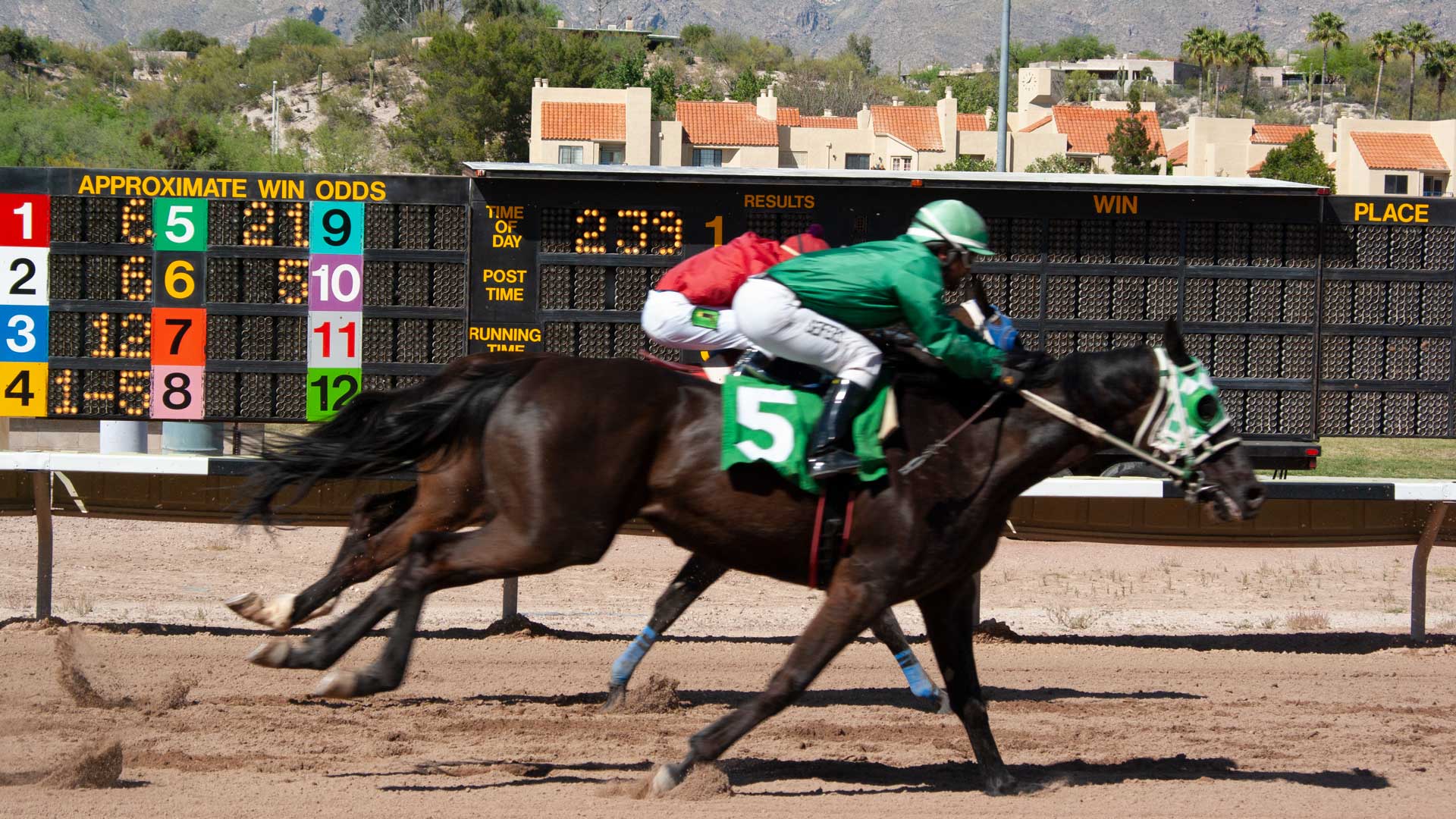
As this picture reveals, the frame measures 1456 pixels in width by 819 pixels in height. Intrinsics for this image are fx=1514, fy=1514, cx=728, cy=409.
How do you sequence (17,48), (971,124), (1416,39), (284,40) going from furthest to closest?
(284,40)
(17,48)
(1416,39)
(971,124)

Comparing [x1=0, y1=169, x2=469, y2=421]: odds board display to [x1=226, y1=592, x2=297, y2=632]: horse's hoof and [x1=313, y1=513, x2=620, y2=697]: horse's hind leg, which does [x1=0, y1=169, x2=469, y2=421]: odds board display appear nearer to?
[x1=226, y1=592, x2=297, y2=632]: horse's hoof

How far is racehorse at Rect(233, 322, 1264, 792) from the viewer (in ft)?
16.7

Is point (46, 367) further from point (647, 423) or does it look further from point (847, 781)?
point (847, 781)

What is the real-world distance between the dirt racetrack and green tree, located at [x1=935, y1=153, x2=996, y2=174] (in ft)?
109

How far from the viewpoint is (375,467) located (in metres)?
5.51

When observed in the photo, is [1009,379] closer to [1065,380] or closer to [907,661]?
[1065,380]

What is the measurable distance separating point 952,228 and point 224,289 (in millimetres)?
4997

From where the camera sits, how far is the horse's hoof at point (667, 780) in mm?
5176

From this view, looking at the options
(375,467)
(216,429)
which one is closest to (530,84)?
(216,429)

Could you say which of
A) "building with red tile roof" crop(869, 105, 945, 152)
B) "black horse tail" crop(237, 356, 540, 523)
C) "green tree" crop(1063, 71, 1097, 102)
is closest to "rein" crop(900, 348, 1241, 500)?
"black horse tail" crop(237, 356, 540, 523)

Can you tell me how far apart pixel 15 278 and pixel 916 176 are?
5.19 meters

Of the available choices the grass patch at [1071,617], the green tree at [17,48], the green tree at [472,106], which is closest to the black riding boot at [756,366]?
the grass patch at [1071,617]

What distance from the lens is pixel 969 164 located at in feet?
145

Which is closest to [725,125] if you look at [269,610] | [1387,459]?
[1387,459]
